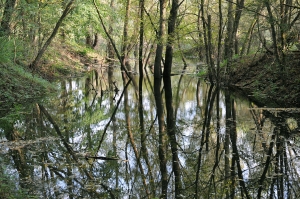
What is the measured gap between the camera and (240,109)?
469 inches

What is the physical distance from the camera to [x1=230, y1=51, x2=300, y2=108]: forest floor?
12.4 m

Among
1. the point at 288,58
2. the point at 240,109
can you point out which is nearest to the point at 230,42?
the point at 288,58

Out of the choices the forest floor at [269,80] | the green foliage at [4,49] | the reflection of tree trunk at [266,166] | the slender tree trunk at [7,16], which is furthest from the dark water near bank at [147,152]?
the slender tree trunk at [7,16]

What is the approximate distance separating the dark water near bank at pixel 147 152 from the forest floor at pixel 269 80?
51.3 inches

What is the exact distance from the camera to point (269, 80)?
1473 cm

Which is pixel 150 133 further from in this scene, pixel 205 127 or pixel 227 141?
pixel 227 141

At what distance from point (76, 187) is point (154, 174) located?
1361mm

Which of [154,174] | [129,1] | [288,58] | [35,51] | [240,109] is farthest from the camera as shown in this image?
[129,1]

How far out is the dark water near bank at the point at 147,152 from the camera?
5.19 metres

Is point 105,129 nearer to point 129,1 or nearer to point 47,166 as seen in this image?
point 47,166

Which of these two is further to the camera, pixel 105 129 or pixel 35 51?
pixel 35 51

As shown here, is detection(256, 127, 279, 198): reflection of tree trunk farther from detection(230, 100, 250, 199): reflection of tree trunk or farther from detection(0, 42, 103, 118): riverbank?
detection(0, 42, 103, 118): riverbank

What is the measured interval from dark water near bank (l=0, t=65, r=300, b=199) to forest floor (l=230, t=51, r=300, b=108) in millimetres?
1304

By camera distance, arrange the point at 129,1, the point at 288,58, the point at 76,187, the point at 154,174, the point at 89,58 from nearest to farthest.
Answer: the point at 76,187 < the point at 154,174 < the point at 288,58 < the point at 129,1 < the point at 89,58
